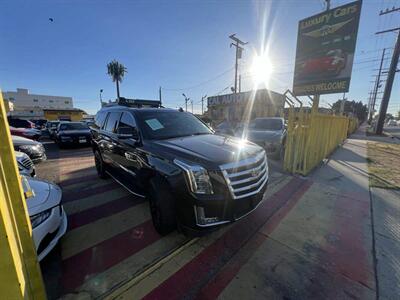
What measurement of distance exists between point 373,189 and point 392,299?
11.5 ft

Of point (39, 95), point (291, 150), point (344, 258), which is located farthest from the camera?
point (39, 95)

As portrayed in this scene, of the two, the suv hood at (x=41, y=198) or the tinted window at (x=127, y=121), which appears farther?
the tinted window at (x=127, y=121)

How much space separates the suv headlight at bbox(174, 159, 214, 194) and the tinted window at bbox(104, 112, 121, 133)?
245 centimetres

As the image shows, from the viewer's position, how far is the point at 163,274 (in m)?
2.02

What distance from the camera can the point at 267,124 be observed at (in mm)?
7980

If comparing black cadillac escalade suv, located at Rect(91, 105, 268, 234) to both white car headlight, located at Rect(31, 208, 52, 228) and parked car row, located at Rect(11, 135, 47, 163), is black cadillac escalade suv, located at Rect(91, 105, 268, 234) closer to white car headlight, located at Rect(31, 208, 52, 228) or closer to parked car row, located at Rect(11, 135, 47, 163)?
white car headlight, located at Rect(31, 208, 52, 228)

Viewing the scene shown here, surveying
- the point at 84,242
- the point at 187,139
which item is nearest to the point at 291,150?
the point at 187,139

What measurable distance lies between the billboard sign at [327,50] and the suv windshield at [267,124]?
1477 millimetres

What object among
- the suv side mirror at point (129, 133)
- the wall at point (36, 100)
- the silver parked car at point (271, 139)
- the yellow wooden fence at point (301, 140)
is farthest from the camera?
the wall at point (36, 100)

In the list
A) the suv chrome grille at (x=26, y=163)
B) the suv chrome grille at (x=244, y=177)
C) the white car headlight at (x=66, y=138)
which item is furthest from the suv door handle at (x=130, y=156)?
the white car headlight at (x=66, y=138)

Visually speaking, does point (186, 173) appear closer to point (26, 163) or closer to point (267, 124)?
point (26, 163)

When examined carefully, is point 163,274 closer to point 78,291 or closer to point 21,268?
point 78,291

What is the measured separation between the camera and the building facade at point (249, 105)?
20.4 metres

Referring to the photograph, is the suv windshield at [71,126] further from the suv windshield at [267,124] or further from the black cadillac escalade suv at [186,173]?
the suv windshield at [267,124]
